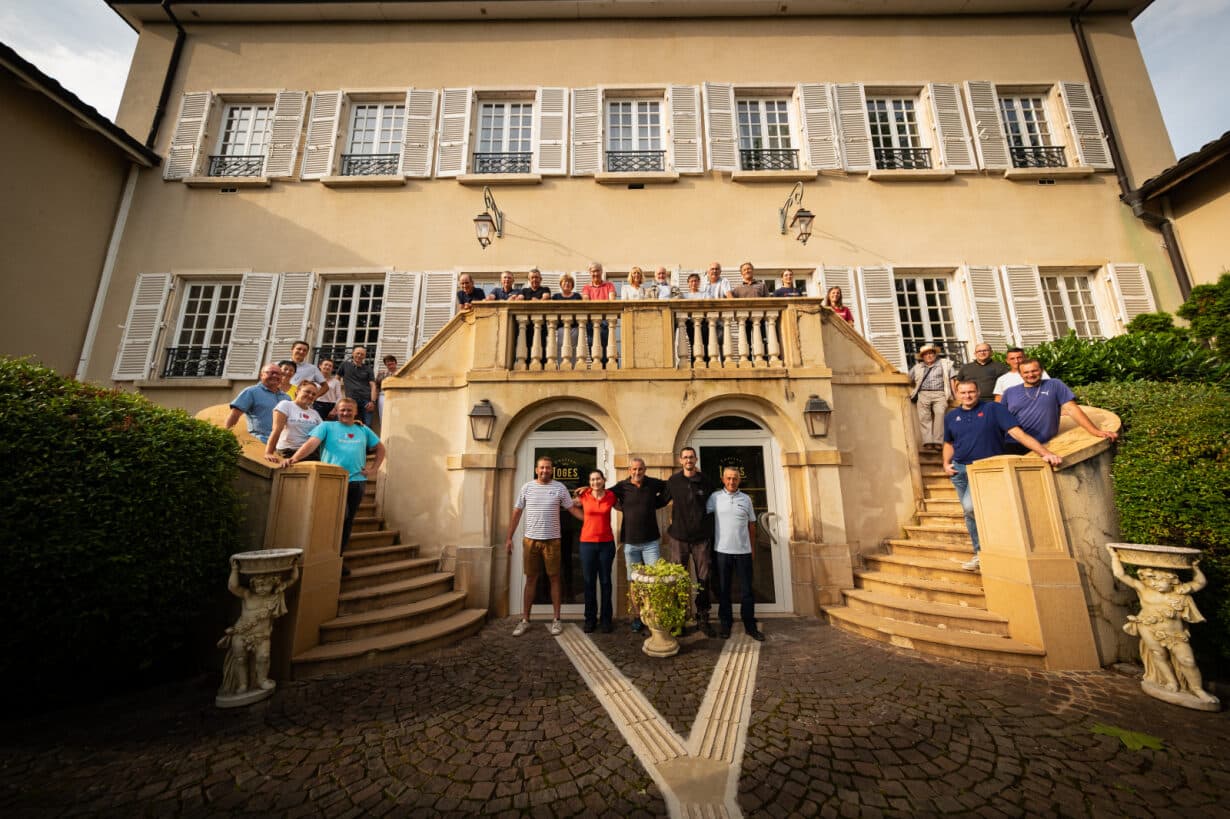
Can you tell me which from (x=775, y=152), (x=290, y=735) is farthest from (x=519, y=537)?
(x=775, y=152)

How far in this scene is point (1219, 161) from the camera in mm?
8516

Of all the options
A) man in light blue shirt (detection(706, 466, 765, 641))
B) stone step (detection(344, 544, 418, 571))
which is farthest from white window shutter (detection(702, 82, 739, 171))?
stone step (detection(344, 544, 418, 571))

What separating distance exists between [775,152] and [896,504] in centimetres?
803

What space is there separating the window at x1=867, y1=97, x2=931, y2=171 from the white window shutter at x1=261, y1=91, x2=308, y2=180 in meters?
13.0

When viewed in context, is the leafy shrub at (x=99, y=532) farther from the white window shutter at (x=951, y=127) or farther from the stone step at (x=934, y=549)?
the white window shutter at (x=951, y=127)

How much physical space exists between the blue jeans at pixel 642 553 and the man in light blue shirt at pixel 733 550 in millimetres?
725

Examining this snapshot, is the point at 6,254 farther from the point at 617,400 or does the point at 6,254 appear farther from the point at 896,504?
the point at 896,504

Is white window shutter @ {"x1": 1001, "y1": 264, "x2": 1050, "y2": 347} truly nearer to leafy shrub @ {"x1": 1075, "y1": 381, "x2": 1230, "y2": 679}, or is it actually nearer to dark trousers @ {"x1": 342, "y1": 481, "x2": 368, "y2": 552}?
leafy shrub @ {"x1": 1075, "y1": 381, "x2": 1230, "y2": 679}

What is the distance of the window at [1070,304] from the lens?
362 inches

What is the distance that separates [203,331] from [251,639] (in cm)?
865

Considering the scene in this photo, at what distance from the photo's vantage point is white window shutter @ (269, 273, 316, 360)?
898 centimetres

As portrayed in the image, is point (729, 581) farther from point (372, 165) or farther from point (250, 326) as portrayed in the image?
point (372, 165)

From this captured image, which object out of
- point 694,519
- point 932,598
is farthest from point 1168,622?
point 694,519

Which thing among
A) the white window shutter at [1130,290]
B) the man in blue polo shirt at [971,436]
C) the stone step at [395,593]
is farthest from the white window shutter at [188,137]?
the white window shutter at [1130,290]
